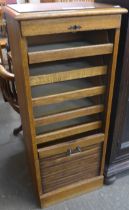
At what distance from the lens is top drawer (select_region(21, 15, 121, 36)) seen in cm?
77

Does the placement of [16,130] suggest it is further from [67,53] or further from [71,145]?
[67,53]

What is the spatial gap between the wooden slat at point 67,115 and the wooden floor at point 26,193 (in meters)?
0.61

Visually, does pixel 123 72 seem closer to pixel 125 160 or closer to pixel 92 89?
pixel 92 89

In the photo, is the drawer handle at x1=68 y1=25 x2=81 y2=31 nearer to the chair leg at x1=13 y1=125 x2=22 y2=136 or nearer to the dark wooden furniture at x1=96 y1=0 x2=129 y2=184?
the dark wooden furniture at x1=96 y1=0 x2=129 y2=184

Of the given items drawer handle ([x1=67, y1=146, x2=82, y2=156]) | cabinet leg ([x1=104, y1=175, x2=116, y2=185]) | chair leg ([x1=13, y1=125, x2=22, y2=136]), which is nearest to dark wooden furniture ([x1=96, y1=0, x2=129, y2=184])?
cabinet leg ([x1=104, y1=175, x2=116, y2=185])

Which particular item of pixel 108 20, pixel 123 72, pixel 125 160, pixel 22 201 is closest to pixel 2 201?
pixel 22 201

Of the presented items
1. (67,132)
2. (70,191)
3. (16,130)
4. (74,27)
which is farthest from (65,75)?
(16,130)

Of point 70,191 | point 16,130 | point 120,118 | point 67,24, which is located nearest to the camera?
point 67,24

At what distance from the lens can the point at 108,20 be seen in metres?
0.87

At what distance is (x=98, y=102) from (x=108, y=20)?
0.43m

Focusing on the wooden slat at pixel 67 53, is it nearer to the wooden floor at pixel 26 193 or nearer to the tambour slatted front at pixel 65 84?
the tambour slatted front at pixel 65 84

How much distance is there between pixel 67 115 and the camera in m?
1.06

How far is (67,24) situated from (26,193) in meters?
1.11

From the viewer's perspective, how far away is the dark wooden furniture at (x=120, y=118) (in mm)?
970
